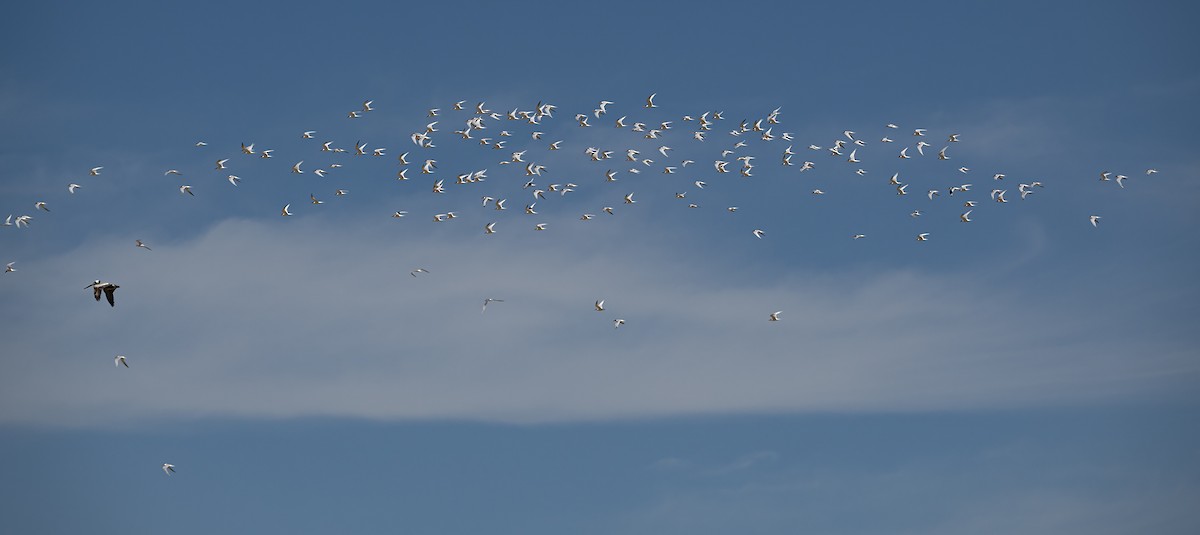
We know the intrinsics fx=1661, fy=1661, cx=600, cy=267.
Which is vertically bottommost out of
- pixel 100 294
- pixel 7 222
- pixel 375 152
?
pixel 100 294

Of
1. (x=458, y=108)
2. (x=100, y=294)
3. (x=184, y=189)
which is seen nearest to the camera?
(x=100, y=294)

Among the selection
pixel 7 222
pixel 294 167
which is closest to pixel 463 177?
pixel 294 167

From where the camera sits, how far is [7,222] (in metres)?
115

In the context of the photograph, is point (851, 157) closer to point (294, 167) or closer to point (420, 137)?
point (420, 137)

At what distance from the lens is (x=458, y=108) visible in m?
121

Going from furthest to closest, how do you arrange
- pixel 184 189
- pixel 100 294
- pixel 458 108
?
pixel 458 108 → pixel 184 189 → pixel 100 294

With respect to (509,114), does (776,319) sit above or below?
below

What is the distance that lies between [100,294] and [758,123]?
5121 cm

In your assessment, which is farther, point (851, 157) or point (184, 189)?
point (851, 157)

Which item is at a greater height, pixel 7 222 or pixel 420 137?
pixel 420 137

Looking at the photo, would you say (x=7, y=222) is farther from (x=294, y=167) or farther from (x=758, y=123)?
(x=758, y=123)

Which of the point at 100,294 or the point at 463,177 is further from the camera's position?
the point at 463,177

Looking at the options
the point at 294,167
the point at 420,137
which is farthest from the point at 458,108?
the point at 294,167

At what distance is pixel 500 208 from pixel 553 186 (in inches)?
174
